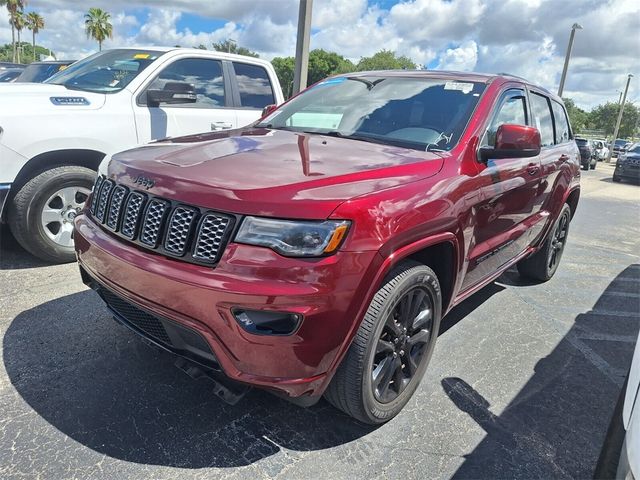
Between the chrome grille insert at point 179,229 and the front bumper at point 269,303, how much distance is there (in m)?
0.06

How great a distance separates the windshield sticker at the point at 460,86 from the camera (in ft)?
10.7

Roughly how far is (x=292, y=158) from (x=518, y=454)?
6.16 feet

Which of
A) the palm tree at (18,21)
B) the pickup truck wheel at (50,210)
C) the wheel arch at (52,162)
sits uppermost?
the palm tree at (18,21)

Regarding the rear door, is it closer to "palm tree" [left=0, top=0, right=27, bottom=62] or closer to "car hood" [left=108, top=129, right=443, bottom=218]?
"car hood" [left=108, top=129, right=443, bottom=218]

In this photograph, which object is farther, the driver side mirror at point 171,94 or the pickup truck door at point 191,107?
the pickup truck door at point 191,107

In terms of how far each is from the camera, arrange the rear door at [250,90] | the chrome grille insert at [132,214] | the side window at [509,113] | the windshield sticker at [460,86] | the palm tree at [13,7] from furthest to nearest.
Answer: the palm tree at [13,7] → the rear door at [250,90] → the windshield sticker at [460,86] → the side window at [509,113] → the chrome grille insert at [132,214]

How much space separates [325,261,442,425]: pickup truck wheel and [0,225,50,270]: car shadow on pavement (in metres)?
3.35

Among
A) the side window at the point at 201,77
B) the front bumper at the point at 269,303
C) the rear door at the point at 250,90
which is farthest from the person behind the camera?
the rear door at the point at 250,90

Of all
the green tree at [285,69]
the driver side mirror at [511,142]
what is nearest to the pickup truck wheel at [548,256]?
the driver side mirror at [511,142]

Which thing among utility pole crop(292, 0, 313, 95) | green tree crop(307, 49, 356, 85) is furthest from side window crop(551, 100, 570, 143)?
green tree crop(307, 49, 356, 85)

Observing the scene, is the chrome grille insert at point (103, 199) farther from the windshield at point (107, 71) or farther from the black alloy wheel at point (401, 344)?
the windshield at point (107, 71)

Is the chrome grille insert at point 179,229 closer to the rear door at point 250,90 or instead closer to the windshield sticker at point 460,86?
the windshield sticker at point 460,86

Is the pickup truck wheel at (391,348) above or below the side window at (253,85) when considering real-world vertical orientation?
below

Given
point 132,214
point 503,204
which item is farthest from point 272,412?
point 503,204
